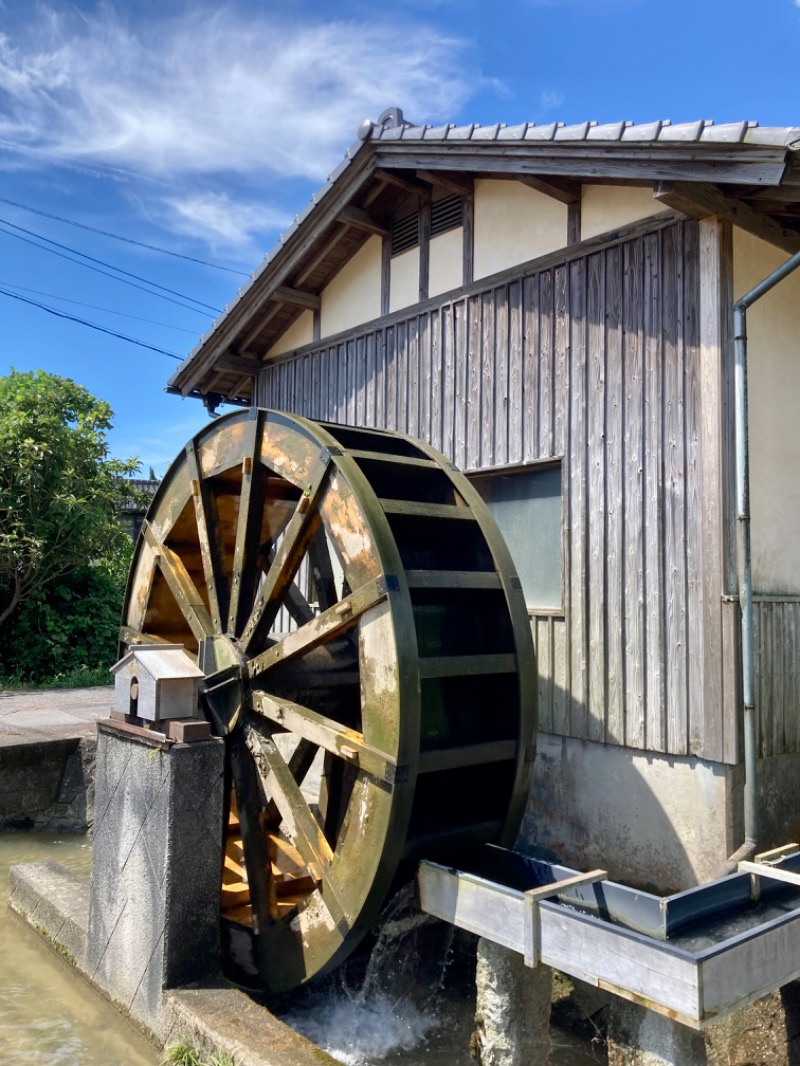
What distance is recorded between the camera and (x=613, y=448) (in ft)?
15.1

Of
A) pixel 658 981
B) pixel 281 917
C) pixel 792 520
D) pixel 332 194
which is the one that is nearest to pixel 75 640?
pixel 332 194

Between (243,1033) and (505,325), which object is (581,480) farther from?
(243,1033)

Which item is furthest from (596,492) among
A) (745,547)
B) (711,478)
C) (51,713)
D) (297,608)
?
(51,713)

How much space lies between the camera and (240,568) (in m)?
4.59

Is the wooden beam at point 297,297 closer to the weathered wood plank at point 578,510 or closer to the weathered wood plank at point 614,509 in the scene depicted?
the weathered wood plank at point 578,510

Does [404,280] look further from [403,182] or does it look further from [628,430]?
[628,430]

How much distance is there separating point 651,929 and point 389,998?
5.14ft

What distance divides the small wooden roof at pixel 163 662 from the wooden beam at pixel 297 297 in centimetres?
336

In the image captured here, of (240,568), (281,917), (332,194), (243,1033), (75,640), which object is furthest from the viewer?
(75,640)

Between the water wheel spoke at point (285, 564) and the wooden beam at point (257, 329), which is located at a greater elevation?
the wooden beam at point (257, 329)

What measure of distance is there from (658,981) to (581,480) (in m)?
2.74

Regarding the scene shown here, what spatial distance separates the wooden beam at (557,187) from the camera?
4.77 metres

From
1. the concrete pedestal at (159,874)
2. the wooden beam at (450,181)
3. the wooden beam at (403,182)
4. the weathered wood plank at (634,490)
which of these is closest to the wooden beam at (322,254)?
the wooden beam at (403,182)

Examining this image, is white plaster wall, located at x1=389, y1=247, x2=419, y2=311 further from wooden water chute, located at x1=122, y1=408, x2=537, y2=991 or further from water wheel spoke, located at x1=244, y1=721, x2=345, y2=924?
water wheel spoke, located at x1=244, y1=721, x2=345, y2=924
